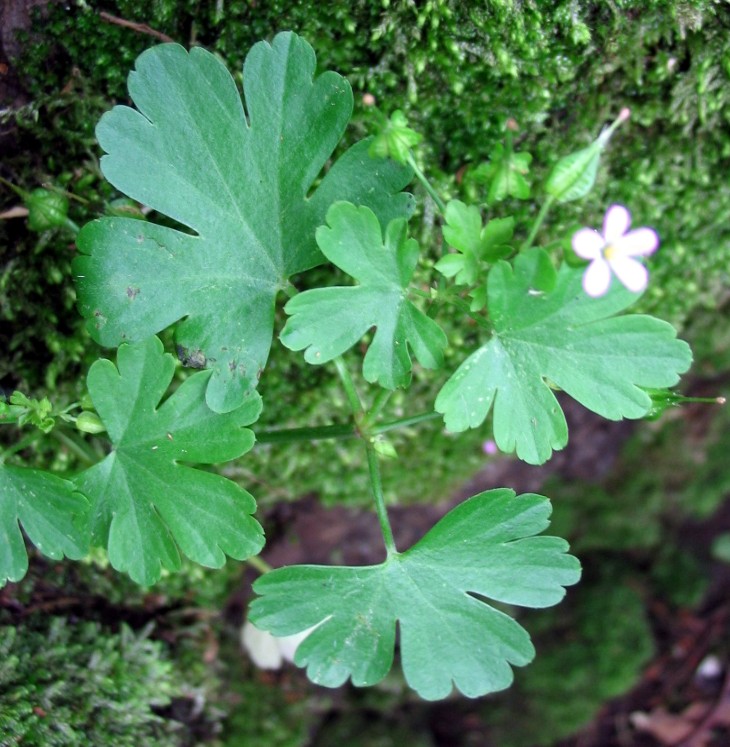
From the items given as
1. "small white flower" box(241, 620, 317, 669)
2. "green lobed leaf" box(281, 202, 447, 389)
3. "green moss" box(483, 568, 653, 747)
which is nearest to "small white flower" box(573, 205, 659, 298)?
"green lobed leaf" box(281, 202, 447, 389)

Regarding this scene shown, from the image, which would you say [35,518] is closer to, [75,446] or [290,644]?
[75,446]

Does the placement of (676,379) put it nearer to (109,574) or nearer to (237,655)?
(109,574)

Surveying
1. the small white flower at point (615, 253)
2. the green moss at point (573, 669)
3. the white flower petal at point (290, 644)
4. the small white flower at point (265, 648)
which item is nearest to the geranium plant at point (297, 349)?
the small white flower at point (615, 253)

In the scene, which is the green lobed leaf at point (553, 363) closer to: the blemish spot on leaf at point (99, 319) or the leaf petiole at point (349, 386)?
the leaf petiole at point (349, 386)

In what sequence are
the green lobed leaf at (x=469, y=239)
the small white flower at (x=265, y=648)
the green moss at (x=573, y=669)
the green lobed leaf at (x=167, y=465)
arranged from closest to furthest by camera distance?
the green lobed leaf at (x=469, y=239), the green lobed leaf at (x=167, y=465), the small white flower at (x=265, y=648), the green moss at (x=573, y=669)

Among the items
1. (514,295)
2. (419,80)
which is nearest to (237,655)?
(514,295)

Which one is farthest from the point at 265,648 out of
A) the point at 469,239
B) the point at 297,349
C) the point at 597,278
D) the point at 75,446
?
the point at 597,278
